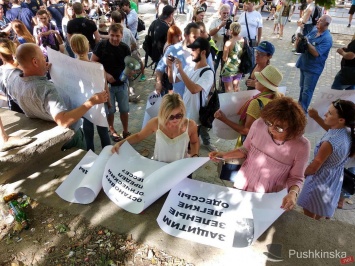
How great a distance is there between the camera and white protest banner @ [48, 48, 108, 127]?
2861 mm

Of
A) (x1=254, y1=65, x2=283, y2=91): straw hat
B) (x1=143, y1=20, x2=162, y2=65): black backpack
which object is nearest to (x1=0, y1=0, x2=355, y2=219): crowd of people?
(x1=254, y1=65, x2=283, y2=91): straw hat

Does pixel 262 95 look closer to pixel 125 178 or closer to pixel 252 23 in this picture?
pixel 125 178

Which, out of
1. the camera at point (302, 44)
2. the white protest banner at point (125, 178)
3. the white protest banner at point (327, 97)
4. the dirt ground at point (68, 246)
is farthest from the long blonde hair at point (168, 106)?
the camera at point (302, 44)

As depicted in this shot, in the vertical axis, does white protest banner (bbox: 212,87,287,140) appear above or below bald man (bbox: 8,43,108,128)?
below

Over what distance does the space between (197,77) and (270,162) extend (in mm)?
1738

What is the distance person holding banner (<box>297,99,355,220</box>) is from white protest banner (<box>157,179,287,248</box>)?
904mm

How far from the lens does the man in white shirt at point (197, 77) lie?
11.7ft

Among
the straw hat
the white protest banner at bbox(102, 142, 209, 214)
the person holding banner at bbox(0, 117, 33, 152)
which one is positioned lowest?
the white protest banner at bbox(102, 142, 209, 214)

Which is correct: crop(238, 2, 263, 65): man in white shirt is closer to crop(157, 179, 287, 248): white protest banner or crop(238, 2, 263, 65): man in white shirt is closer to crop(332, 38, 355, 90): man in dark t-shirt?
crop(332, 38, 355, 90): man in dark t-shirt

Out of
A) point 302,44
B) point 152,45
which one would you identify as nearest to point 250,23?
point 302,44

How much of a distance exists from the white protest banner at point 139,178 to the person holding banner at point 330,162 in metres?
1.26

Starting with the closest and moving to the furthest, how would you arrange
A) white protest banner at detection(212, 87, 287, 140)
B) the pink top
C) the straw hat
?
the pink top
the straw hat
white protest banner at detection(212, 87, 287, 140)

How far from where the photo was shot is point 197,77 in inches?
144

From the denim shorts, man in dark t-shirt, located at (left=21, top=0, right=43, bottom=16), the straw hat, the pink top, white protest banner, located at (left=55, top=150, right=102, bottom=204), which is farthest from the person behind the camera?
man in dark t-shirt, located at (left=21, top=0, right=43, bottom=16)
